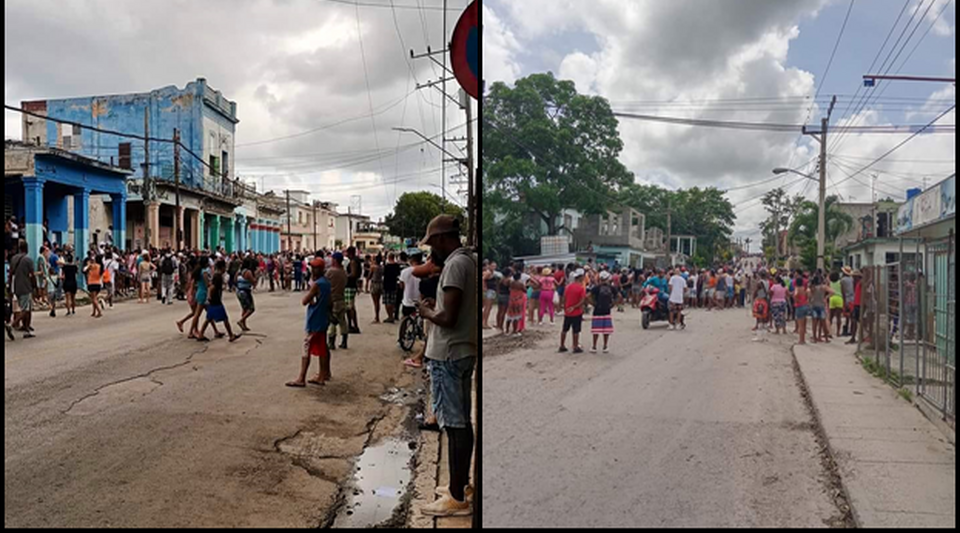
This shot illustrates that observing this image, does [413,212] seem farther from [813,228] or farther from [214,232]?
[813,228]

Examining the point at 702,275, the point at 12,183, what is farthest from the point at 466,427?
the point at 12,183

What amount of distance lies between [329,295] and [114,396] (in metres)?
2.23

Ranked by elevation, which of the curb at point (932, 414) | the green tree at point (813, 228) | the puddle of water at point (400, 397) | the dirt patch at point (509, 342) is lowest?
the puddle of water at point (400, 397)

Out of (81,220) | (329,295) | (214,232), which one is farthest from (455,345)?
(214,232)

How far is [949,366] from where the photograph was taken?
3031 millimetres

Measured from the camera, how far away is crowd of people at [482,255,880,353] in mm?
3102

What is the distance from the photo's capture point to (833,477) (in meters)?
2.62

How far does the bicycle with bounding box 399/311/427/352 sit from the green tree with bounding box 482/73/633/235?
23.4 ft

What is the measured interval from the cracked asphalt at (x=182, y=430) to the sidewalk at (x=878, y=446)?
2.69 meters

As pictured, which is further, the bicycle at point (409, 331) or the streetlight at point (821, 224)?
the bicycle at point (409, 331)

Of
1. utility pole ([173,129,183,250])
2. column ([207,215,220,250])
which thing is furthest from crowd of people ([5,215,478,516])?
column ([207,215,220,250])

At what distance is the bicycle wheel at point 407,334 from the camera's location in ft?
33.9

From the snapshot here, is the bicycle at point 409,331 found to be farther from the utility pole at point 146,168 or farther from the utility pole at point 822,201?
the utility pole at point 146,168

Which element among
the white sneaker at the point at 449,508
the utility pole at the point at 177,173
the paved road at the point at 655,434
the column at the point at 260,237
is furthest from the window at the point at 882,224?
the column at the point at 260,237
